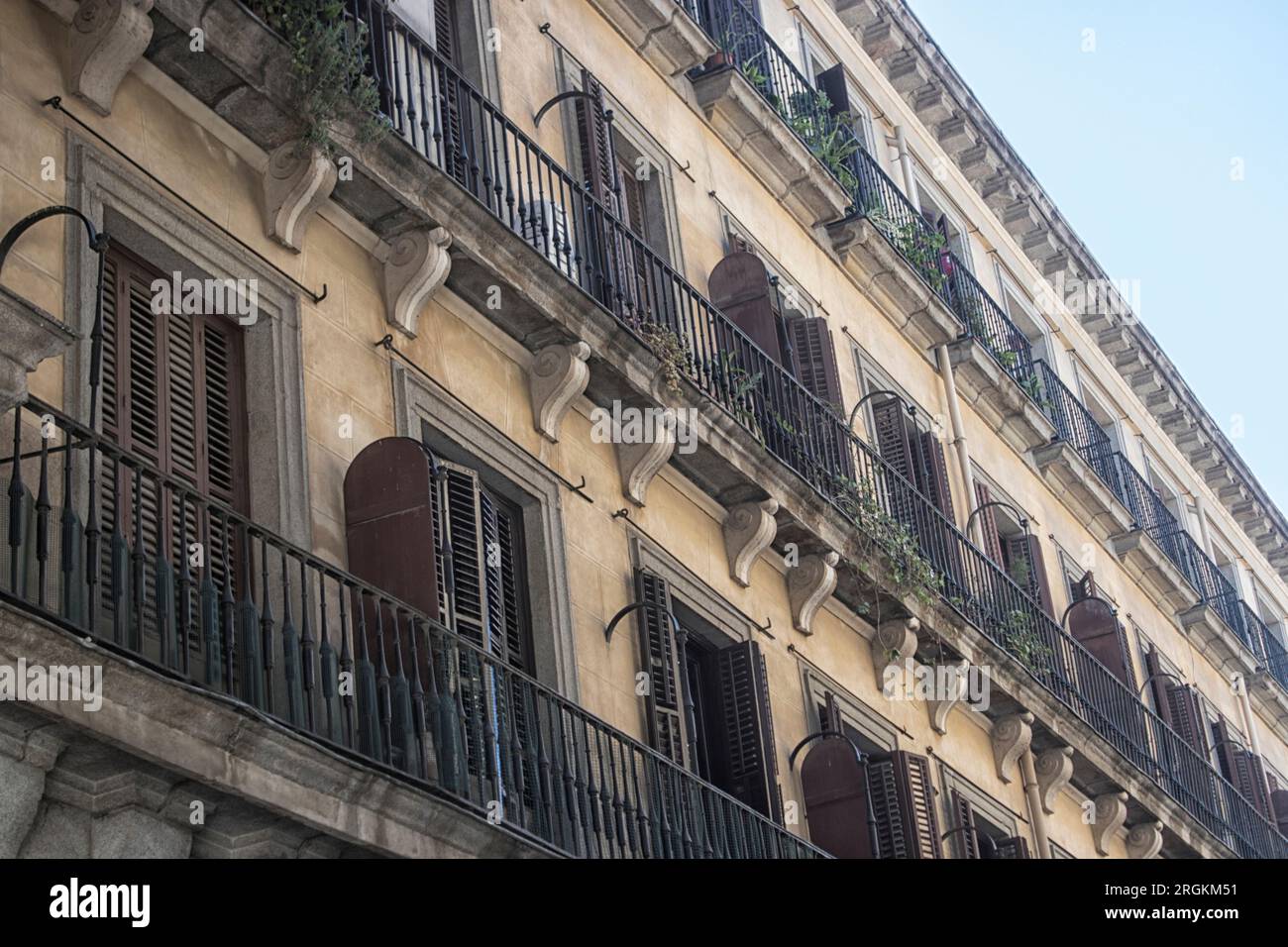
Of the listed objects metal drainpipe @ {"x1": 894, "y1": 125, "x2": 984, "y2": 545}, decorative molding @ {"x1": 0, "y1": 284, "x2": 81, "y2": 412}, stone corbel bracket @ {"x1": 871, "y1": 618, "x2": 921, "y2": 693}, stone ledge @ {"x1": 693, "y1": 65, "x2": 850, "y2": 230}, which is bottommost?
decorative molding @ {"x1": 0, "y1": 284, "x2": 81, "y2": 412}

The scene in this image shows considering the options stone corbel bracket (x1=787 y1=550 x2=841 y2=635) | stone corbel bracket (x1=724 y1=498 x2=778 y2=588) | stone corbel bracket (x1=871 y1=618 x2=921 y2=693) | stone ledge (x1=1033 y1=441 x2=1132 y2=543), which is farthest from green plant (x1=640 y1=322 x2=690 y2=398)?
stone ledge (x1=1033 y1=441 x2=1132 y2=543)

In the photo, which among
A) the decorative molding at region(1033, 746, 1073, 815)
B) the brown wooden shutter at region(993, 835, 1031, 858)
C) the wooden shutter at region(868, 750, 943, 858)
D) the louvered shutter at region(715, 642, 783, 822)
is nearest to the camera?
the louvered shutter at region(715, 642, 783, 822)

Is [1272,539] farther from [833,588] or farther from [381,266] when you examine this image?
[381,266]

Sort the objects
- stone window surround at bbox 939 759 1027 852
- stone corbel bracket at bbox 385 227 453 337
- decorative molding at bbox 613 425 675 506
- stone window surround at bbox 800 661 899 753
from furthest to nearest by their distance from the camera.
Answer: stone window surround at bbox 939 759 1027 852
stone window surround at bbox 800 661 899 753
decorative molding at bbox 613 425 675 506
stone corbel bracket at bbox 385 227 453 337

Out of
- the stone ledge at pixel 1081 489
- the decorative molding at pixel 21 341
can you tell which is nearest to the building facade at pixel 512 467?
the decorative molding at pixel 21 341

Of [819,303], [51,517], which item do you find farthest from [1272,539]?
[51,517]

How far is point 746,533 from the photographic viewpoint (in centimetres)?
1667

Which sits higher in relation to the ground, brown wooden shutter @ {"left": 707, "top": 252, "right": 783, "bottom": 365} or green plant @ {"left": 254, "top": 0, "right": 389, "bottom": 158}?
brown wooden shutter @ {"left": 707, "top": 252, "right": 783, "bottom": 365}

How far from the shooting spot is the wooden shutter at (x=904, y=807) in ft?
55.7

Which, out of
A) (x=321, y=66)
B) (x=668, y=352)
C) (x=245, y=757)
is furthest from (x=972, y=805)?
(x=245, y=757)

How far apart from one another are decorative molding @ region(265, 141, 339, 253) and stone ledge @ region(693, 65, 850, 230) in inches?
296

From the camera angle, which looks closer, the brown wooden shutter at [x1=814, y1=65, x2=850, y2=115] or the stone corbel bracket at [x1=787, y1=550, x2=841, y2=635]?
the stone corbel bracket at [x1=787, y1=550, x2=841, y2=635]

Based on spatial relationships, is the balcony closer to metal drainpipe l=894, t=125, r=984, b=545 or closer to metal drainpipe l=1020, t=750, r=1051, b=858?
metal drainpipe l=1020, t=750, r=1051, b=858

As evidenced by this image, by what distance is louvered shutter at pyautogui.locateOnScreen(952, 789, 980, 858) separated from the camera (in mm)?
18562
